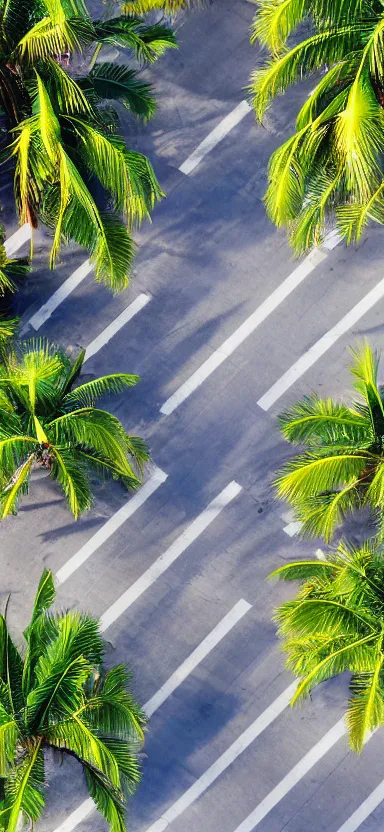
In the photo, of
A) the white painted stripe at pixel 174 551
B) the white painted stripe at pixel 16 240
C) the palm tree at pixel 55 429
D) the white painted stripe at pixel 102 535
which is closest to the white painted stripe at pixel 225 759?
the white painted stripe at pixel 174 551

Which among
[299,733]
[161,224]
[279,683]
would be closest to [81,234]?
[161,224]

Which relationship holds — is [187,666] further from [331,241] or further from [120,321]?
[331,241]

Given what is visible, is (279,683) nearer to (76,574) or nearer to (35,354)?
(76,574)

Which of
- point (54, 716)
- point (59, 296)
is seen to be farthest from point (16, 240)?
point (54, 716)

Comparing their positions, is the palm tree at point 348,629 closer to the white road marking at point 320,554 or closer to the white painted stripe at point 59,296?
the white road marking at point 320,554

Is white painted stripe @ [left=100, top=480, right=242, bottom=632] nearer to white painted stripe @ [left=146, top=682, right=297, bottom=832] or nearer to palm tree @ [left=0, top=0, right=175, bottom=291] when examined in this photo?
white painted stripe @ [left=146, top=682, right=297, bottom=832]

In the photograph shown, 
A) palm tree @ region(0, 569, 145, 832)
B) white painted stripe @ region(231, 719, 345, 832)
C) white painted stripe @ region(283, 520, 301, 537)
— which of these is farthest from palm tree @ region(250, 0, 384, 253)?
white painted stripe @ region(231, 719, 345, 832)
